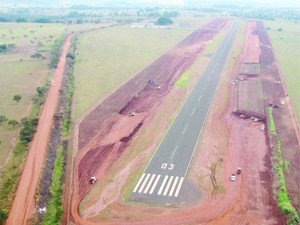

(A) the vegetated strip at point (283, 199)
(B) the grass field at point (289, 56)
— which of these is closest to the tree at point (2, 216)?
(A) the vegetated strip at point (283, 199)

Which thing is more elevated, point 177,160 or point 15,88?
point 177,160

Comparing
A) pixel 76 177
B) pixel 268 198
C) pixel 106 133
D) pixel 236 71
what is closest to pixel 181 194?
pixel 268 198

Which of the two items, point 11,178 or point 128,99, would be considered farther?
point 128,99

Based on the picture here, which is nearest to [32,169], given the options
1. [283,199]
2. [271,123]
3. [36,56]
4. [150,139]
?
[150,139]

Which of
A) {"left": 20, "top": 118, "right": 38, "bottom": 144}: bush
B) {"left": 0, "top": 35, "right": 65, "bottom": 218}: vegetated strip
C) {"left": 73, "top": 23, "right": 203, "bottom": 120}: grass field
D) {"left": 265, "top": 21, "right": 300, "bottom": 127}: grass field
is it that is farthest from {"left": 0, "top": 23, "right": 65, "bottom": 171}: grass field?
{"left": 265, "top": 21, "right": 300, "bottom": 127}: grass field

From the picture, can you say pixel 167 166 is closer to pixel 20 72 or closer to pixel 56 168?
pixel 56 168

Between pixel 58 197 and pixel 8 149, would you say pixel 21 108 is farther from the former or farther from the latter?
pixel 58 197

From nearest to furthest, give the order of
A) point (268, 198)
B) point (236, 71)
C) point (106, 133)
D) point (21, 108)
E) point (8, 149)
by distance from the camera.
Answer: point (268, 198)
point (8, 149)
point (106, 133)
point (21, 108)
point (236, 71)
